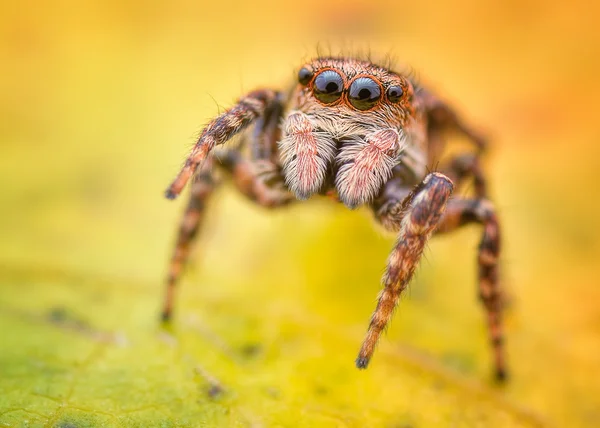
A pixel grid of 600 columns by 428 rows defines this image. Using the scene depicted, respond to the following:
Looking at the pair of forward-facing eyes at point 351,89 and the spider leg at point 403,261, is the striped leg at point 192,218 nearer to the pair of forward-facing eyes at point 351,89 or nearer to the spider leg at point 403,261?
the pair of forward-facing eyes at point 351,89

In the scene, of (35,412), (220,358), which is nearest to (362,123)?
(220,358)

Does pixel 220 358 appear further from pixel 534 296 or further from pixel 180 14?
pixel 180 14

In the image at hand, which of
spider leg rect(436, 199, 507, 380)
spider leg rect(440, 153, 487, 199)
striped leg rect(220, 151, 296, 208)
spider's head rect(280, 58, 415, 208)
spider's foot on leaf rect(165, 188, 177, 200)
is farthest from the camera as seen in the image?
spider leg rect(440, 153, 487, 199)

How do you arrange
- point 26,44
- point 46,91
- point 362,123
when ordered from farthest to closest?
point 26,44 → point 46,91 → point 362,123

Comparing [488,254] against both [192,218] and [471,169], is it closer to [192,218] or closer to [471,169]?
[471,169]

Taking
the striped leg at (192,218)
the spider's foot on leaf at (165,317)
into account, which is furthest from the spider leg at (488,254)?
the spider's foot on leaf at (165,317)

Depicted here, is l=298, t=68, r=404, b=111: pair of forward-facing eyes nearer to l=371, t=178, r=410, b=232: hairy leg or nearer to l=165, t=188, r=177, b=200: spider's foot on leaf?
l=371, t=178, r=410, b=232: hairy leg

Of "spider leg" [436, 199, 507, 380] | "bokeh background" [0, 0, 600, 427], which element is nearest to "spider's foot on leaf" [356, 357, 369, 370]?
"bokeh background" [0, 0, 600, 427]
